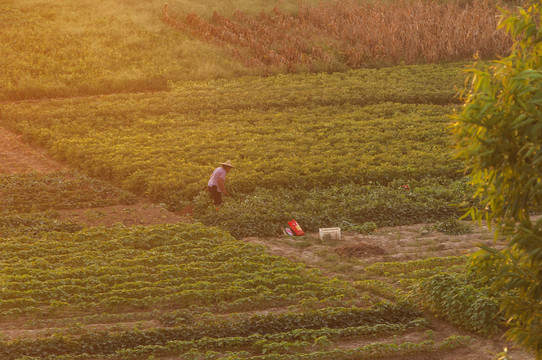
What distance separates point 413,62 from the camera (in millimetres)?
46156

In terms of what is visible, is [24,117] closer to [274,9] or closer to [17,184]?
[17,184]

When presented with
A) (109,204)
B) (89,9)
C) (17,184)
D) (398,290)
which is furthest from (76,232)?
(89,9)

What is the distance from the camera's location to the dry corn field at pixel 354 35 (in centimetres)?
4566

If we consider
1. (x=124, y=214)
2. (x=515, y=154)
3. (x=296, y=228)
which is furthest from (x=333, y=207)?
(x=515, y=154)

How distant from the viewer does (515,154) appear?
7551mm

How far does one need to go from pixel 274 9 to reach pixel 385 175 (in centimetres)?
3194

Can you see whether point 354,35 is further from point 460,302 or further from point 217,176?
point 460,302

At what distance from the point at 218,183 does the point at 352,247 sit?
5.34 metres

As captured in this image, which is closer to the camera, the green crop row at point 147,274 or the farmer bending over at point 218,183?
the green crop row at point 147,274

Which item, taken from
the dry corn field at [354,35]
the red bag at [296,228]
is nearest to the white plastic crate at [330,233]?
the red bag at [296,228]

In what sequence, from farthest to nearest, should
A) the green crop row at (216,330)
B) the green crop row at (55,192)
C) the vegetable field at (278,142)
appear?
1. the green crop row at (55,192)
2. the vegetable field at (278,142)
3. the green crop row at (216,330)

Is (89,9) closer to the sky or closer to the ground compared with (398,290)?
closer to the sky

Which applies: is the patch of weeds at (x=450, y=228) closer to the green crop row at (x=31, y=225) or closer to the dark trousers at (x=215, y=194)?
the dark trousers at (x=215, y=194)

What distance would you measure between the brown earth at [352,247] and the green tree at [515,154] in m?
5.71
